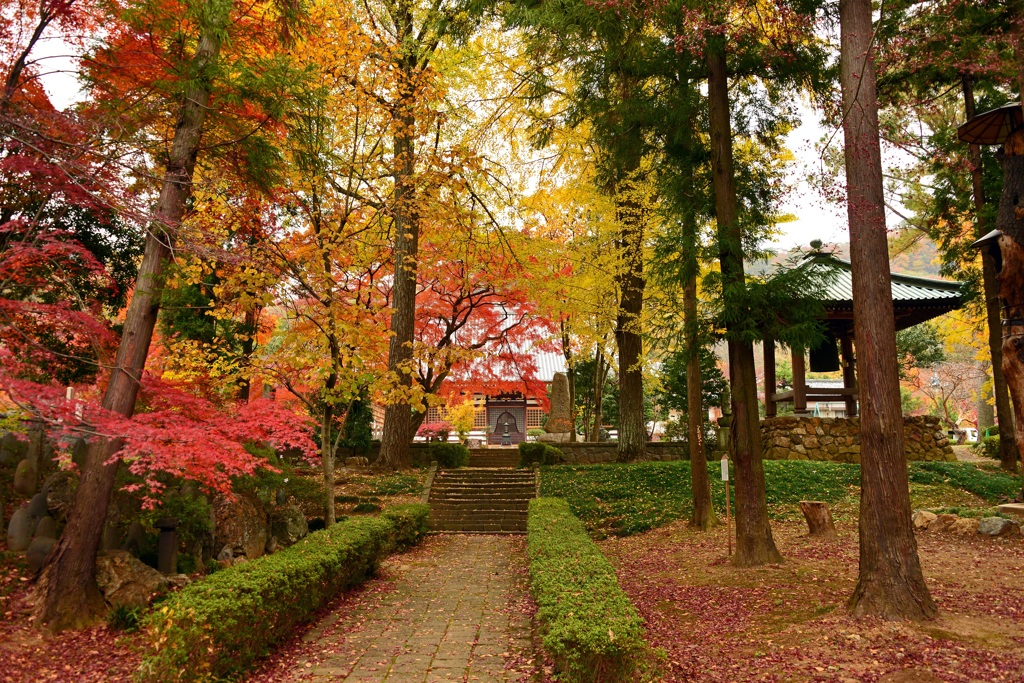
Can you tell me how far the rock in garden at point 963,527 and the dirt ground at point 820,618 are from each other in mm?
257

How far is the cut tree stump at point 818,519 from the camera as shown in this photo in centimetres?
953

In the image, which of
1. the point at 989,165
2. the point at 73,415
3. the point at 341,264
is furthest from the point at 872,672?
the point at 989,165

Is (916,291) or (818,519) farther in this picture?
(916,291)

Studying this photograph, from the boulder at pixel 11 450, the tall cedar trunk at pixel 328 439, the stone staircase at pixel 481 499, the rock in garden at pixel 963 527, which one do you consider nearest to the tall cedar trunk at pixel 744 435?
the rock in garden at pixel 963 527

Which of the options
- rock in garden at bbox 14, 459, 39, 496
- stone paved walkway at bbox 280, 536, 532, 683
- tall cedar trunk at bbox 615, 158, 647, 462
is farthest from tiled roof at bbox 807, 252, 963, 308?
rock in garden at bbox 14, 459, 39, 496

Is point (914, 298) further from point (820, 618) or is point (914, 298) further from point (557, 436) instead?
point (820, 618)

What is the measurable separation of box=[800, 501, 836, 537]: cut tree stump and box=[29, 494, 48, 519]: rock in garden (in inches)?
377

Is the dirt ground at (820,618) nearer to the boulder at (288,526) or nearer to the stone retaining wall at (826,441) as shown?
the boulder at (288,526)

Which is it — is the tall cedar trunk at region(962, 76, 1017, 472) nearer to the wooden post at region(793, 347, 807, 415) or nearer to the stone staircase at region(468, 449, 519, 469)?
the wooden post at region(793, 347, 807, 415)

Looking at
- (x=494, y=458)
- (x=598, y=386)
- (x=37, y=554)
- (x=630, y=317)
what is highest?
(x=630, y=317)

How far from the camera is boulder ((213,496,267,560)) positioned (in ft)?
28.0

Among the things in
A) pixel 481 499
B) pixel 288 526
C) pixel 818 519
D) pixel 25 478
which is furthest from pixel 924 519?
pixel 25 478

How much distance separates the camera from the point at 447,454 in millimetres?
16938

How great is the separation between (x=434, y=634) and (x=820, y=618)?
3.31 meters
